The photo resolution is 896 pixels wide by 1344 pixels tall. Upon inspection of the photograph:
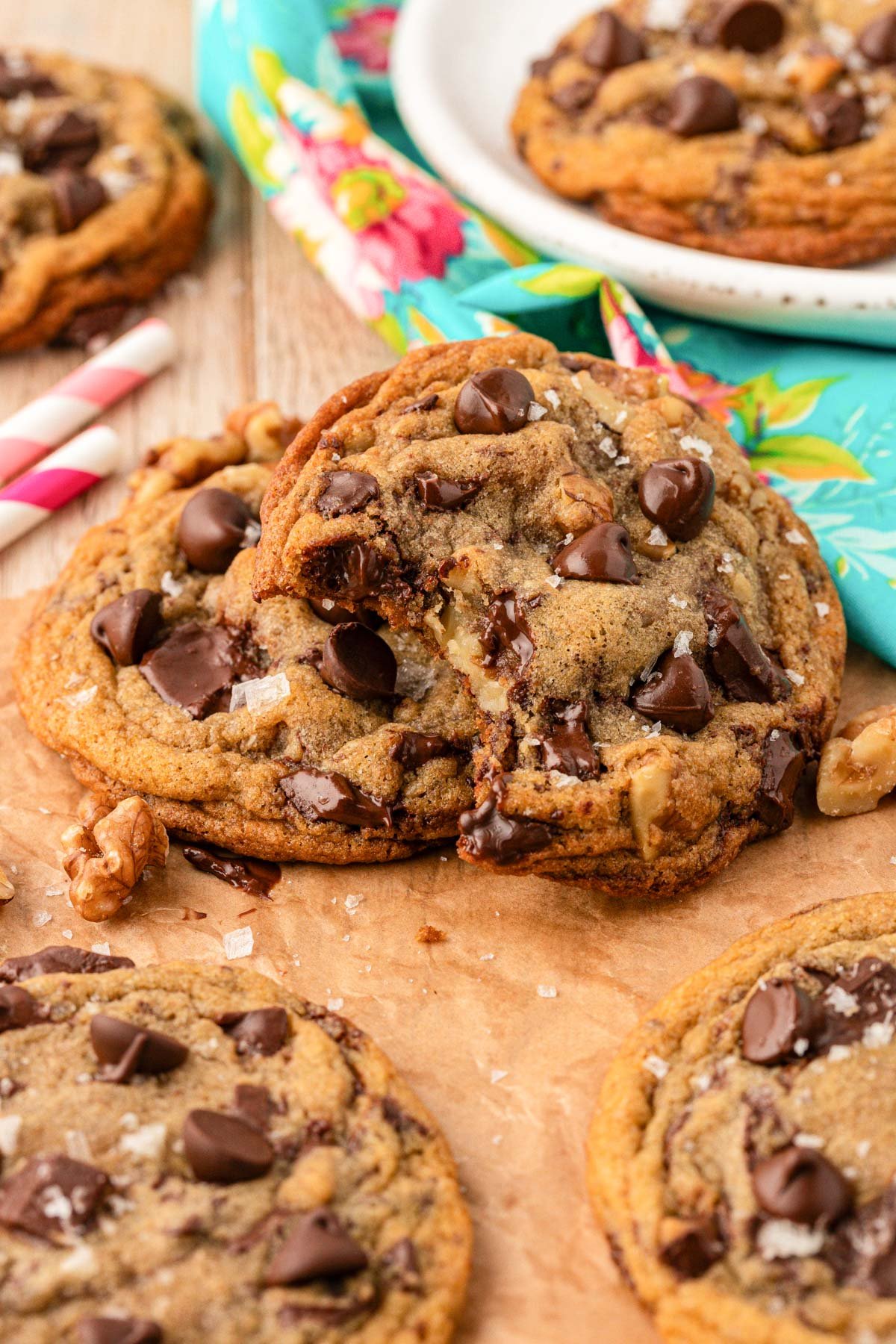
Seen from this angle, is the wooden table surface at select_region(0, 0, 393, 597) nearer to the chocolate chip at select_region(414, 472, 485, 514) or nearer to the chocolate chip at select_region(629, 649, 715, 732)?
the chocolate chip at select_region(414, 472, 485, 514)

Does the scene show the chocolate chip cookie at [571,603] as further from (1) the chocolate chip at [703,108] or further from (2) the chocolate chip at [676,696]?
(1) the chocolate chip at [703,108]

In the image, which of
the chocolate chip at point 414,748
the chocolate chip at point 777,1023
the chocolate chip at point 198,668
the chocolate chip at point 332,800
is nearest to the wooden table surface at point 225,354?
the chocolate chip at point 198,668

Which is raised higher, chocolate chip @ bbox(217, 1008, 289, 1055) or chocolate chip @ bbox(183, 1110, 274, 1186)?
chocolate chip @ bbox(183, 1110, 274, 1186)

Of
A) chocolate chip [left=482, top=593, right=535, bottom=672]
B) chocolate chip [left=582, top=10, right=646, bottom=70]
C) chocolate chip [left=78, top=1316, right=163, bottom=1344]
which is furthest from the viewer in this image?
chocolate chip [left=582, top=10, right=646, bottom=70]

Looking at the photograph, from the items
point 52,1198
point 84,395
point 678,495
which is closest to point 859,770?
point 678,495

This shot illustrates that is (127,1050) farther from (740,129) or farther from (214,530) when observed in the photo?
(740,129)

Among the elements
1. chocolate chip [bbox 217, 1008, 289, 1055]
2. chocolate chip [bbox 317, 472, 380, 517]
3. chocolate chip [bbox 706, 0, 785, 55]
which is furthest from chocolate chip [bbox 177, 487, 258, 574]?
chocolate chip [bbox 706, 0, 785, 55]
